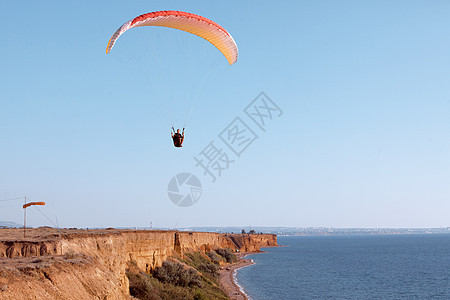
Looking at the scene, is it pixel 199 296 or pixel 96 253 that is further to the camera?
pixel 199 296

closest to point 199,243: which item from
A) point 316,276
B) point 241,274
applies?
point 241,274

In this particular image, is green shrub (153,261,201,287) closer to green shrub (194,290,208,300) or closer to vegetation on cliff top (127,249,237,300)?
vegetation on cliff top (127,249,237,300)

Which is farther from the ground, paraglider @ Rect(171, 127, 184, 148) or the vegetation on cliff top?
paraglider @ Rect(171, 127, 184, 148)

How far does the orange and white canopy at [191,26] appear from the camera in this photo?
17.0 meters

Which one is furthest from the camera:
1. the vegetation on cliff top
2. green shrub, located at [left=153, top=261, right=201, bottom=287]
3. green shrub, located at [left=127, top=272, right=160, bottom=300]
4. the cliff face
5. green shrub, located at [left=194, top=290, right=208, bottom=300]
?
green shrub, located at [left=153, top=261, right=201, bottom=287]

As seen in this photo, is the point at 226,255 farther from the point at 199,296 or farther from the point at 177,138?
the point at 177,138

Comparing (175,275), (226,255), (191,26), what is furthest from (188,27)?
(226,255)

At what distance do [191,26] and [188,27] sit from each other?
0.65 feet

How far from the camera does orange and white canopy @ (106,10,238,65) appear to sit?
17000 mm

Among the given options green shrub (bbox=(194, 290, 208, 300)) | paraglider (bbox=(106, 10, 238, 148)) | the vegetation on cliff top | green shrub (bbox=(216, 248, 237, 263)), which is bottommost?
Answer: green shrub (bbox=(216, 248, 237, 263))

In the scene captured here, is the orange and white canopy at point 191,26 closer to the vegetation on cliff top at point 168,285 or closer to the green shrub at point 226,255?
the vegetation on cliff top at point 168,285

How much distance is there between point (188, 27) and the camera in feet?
62.6

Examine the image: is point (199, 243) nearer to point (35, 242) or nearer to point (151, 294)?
point (151, 294)

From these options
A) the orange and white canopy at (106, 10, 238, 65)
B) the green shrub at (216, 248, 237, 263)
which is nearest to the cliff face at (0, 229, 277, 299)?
the orange and white canopy at (106, 10, 238, 65)
